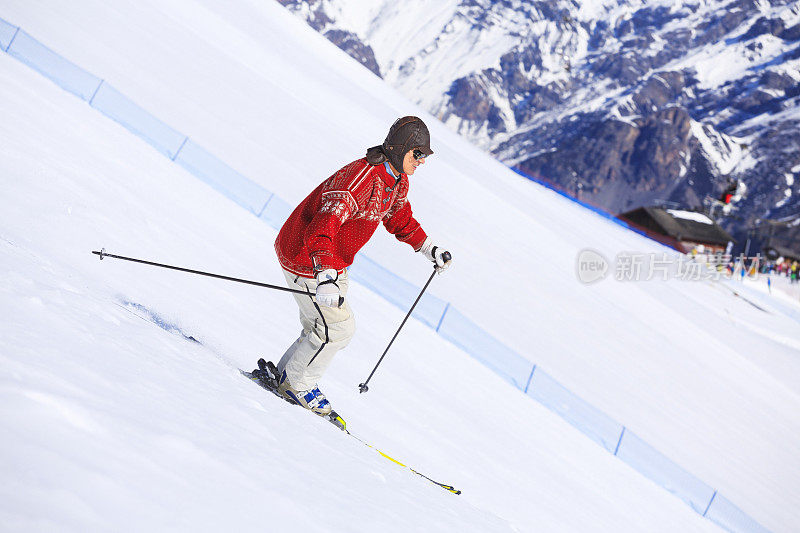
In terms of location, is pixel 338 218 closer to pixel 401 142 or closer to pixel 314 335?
pixel 401 142

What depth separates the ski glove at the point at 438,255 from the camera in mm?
5070

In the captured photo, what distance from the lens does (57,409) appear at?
197 cm

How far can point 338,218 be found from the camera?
393 cm

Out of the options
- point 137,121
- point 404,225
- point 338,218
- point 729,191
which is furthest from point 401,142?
point 729,191

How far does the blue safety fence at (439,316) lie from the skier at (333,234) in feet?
21.9

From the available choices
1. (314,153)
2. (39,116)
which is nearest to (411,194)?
(314,153)

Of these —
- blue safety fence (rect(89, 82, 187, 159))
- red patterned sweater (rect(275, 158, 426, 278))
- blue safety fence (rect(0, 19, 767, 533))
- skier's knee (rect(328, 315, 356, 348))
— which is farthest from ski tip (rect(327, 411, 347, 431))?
blue safety fence (rect(89, 82, 187, 159))

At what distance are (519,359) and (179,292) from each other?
6459 mm

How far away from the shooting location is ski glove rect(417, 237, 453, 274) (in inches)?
200

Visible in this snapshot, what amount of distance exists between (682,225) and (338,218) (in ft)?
224

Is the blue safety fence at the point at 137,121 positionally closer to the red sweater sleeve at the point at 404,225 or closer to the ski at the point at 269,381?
the red sweater sleeve at the point at 404,225

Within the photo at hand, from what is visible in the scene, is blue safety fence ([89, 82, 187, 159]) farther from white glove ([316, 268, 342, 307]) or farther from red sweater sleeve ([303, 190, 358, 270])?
white glove ([316, 268, 342, 307])
